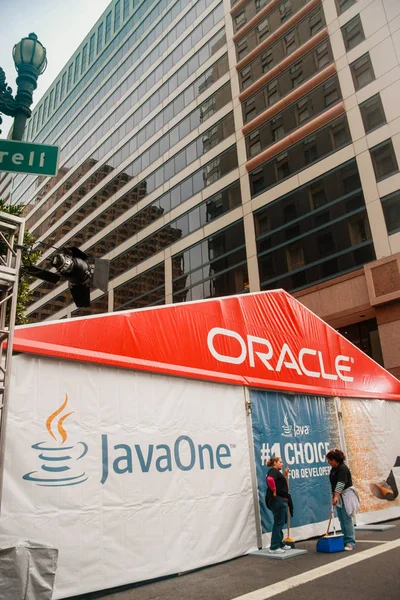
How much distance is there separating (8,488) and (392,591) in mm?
4845

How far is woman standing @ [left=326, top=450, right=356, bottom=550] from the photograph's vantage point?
26.7ft

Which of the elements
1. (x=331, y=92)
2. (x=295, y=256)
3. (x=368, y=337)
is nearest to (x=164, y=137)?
(x=331, y=92)

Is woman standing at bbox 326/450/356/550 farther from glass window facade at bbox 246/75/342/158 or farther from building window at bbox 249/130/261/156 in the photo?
building window at bbox 249/130/261/156

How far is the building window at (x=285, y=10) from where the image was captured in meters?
28.9

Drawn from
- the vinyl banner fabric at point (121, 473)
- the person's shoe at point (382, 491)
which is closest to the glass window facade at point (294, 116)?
the person's shoe at point (382, 491)

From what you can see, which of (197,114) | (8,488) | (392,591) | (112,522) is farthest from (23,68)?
(197,114)

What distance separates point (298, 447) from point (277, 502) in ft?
6.19

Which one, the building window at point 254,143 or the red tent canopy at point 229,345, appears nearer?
the red tent canopy at point 229,345

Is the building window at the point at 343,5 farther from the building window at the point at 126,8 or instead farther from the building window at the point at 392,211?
the building window at the point at 126,8

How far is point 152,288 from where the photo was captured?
A: 3338 centimetres

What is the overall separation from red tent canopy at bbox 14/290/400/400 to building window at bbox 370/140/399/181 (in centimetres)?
1242

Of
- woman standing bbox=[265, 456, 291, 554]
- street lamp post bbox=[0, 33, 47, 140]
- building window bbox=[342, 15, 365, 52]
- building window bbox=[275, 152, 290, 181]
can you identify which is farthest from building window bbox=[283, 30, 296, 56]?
woman standing bbox=[265, 456, 291, 554]

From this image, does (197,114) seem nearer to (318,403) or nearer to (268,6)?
(268,6)

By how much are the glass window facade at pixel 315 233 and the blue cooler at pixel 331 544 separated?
15878 millimetres
